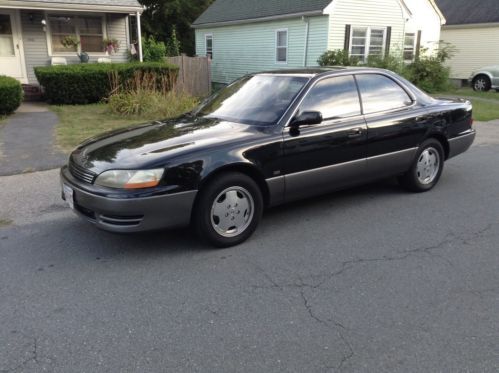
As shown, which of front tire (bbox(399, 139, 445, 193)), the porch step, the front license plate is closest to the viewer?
the front license plate

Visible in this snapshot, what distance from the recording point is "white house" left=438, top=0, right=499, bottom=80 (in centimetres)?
2320

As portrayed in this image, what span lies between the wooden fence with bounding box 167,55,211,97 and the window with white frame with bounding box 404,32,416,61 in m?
9.16

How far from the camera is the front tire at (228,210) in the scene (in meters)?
4.03


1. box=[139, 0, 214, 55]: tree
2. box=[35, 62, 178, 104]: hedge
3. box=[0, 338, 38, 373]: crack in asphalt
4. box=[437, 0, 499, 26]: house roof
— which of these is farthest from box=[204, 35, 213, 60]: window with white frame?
box=[0, 338, 38, 373]: crack in asphalt

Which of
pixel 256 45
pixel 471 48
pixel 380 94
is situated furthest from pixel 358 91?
pixel 471 48

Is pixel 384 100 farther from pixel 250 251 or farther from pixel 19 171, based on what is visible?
pixel 19 171

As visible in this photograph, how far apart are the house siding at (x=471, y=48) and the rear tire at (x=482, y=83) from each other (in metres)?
3.33

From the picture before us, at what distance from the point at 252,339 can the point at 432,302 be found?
1360 mm

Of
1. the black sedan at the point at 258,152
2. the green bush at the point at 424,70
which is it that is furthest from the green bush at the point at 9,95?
the green bush at the point at 424,70

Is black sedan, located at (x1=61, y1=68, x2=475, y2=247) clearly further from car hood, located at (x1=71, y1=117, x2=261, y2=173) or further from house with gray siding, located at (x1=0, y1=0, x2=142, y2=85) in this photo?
house with gray siding, located at (x1=0, y1=0, x2=142, y2=85)

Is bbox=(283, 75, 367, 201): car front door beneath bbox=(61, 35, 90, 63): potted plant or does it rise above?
beneath

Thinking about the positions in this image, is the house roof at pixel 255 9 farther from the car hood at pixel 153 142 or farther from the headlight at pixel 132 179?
the headlight at pixel 132 179

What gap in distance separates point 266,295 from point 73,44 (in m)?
15.4

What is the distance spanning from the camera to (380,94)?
5.43 meters
